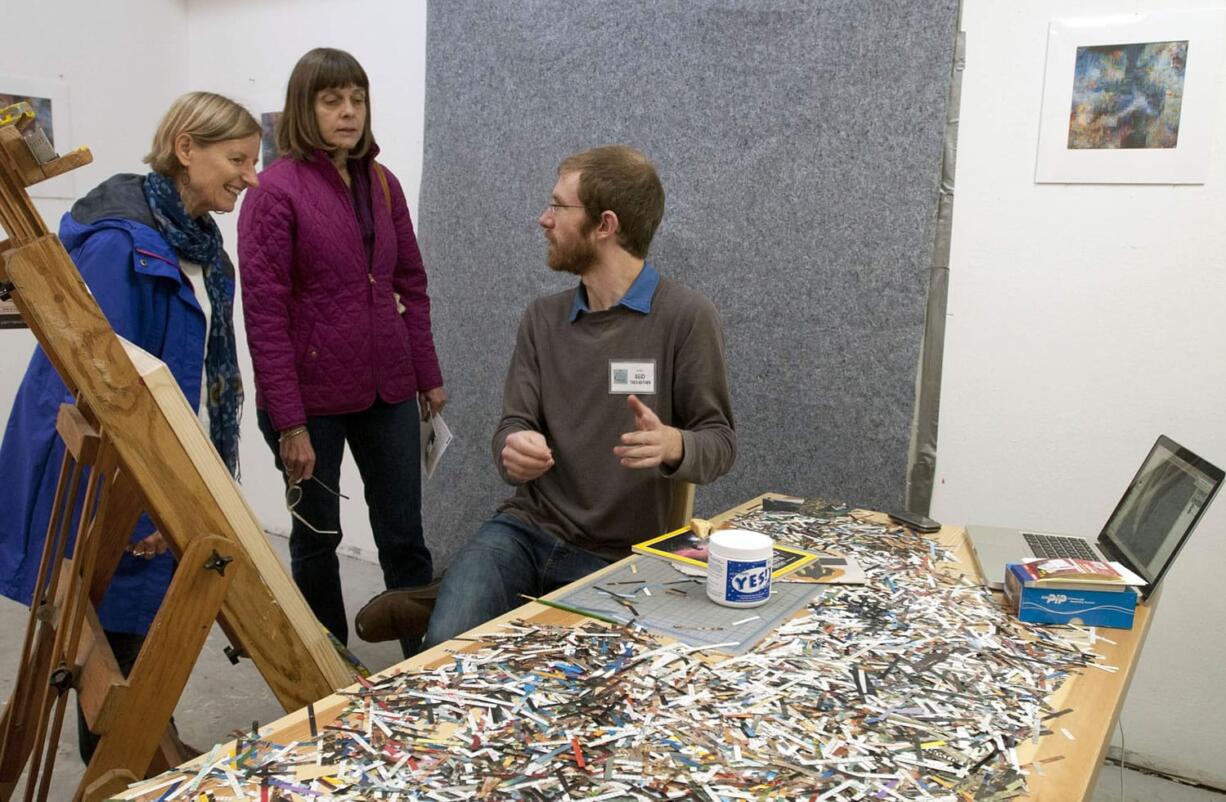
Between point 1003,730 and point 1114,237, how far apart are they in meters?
1.49

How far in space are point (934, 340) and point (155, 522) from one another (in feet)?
5.89

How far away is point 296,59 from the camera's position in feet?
11.2

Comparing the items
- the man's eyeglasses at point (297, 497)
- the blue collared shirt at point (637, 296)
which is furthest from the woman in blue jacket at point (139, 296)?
the blue collared shirt at point (637, 296)

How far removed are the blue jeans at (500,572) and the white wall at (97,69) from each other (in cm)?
243

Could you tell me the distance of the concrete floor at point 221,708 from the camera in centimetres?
205

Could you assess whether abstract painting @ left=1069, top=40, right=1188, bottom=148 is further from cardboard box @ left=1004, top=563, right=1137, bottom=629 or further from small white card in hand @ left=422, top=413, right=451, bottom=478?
small white card in hand @ left=422, top=413, right=451, bottom=478

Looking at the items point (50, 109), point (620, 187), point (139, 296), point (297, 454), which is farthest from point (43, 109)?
point (620, 187)

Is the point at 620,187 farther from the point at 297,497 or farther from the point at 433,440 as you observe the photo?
the point at 297,497

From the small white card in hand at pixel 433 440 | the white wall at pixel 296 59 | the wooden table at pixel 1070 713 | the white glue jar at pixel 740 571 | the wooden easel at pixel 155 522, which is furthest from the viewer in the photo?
the white wall at pixel 296 59

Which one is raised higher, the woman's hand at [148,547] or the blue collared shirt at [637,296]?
the blue collared shirt at [637,296]

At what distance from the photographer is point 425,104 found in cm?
296

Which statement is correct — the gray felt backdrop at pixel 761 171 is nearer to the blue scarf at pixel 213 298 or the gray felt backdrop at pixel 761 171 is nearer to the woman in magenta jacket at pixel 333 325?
the woman in magenta jacket at pixel 333 325

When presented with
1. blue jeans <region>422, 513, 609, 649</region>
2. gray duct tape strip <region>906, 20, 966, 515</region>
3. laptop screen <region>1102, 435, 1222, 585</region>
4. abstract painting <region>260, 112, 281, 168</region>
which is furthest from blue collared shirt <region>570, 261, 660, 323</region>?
abstract painting <region>260, 112, 281, 168</region>

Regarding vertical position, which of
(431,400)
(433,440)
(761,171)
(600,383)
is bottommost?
(433,440)
